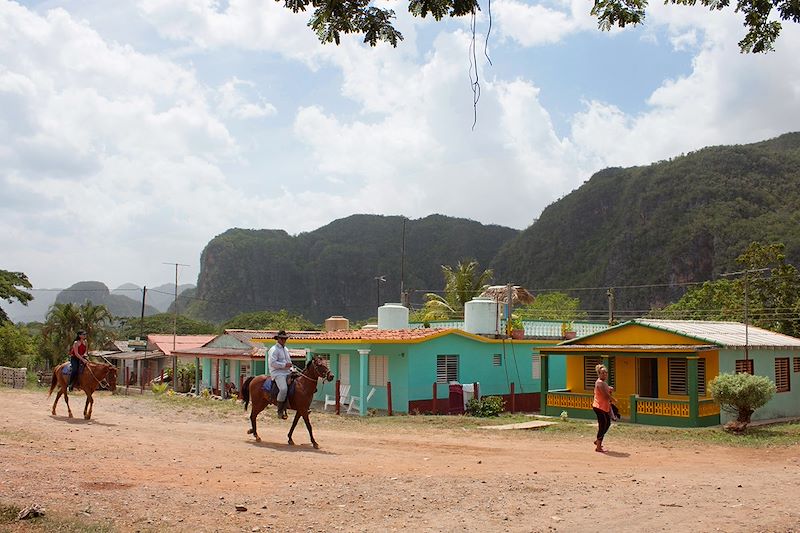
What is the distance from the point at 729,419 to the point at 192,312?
150187 millimetres

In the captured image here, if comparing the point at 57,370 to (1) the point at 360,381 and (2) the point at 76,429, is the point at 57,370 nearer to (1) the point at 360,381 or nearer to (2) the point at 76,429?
(2) the point at 76,429

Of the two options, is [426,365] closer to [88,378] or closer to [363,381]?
[363,381]

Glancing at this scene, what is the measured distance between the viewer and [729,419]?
23984mm

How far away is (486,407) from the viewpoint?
1024 inches

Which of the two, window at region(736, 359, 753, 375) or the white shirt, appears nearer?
the white shirt

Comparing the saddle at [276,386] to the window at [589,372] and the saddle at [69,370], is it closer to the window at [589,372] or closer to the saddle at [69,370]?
the saddle at [69,370]

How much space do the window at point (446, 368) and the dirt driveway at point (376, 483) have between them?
32.4 feet

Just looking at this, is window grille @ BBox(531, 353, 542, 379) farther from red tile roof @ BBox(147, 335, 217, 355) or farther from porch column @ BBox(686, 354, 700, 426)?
red tile roof @ BBox(147, 335, 217, 355)

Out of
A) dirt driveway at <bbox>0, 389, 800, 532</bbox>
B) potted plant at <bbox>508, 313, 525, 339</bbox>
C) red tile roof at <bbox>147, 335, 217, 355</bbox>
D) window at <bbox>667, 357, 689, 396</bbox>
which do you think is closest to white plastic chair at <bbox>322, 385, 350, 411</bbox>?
potted plant at <bbox>508, 313, 525, 339</bbox>

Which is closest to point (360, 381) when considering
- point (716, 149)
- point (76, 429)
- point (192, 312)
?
point (76, 429)

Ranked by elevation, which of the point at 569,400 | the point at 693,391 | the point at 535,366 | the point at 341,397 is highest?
the point at 535,366

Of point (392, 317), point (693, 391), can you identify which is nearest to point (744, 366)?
point (693, 391)

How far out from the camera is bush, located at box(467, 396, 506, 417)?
84.9 ft

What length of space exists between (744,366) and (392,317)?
14.3 m
